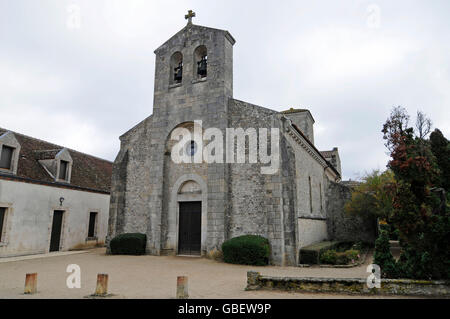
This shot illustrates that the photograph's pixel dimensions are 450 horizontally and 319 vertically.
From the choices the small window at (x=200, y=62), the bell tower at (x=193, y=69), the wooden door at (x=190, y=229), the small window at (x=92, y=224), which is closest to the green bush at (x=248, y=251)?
the wooden door at (x=190, y=229)

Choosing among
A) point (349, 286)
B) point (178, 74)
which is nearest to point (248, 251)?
point (349, 286)

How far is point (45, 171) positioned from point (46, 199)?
5.96 feet

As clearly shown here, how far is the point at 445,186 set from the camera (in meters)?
8.95

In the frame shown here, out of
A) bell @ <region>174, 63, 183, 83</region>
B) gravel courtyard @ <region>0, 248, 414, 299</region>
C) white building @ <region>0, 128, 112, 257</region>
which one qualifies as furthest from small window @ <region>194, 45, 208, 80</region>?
white building @ <region>0, 128, 112, 257</region>

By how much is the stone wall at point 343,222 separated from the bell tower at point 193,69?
11.9m

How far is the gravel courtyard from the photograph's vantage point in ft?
23.2

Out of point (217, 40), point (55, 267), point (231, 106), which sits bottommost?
point (55, 267)

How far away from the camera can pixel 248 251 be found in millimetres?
12031

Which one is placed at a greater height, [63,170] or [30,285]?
[63,170]

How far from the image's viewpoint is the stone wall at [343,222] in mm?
20594

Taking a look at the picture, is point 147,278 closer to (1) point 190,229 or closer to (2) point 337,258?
(1) point 190,229

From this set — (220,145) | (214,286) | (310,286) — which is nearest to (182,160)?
(220,145)
